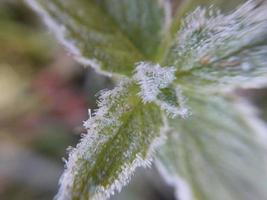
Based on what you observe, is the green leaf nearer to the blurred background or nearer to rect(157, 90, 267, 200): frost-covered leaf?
rect(157, 90, 267, 200): frost-covered leaf

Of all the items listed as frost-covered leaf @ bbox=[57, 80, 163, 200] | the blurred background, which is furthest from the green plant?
the blurred background

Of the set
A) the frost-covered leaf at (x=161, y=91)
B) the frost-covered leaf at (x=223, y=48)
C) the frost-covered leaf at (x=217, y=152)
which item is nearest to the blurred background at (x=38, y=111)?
the frost-covered leaf at (x=217, y=152)

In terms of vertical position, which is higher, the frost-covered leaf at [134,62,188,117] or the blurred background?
the blurred background

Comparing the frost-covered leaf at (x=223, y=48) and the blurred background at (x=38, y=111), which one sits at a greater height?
the blurred background at (x=38, y=111)

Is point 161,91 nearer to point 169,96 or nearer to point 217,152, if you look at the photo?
point 169,96

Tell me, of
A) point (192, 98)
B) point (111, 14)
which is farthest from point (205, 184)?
point (111, 14)

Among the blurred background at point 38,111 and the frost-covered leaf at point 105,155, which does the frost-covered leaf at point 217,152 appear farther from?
the blurred background at point 38,111

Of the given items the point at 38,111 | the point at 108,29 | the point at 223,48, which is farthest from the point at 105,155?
the point at 38,111

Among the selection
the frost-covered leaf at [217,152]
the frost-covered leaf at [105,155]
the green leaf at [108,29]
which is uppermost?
the green leaf at [108,29]
